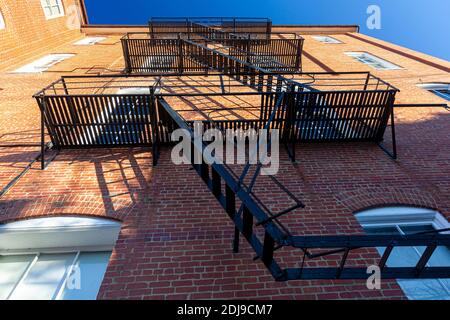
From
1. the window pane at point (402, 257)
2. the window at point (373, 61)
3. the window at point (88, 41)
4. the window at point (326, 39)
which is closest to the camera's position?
the window pane at point (402, 257)

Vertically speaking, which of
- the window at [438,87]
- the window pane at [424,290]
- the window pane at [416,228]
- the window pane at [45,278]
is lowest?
the window pane at [45,278]

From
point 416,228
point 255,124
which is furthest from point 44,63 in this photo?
point 416,228

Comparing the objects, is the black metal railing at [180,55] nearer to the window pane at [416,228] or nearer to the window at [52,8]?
the window at [52,8]

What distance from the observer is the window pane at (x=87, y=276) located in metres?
3.51

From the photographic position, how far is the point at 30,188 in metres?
4.38

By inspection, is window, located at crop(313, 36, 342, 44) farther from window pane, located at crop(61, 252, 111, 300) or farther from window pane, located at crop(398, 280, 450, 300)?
window pane, located at crop(61, 252, 111, 300)

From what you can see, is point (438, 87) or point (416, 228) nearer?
point (416, 228)

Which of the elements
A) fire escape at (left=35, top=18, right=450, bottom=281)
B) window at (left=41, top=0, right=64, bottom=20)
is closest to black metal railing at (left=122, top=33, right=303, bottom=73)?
fire escape at (left=35, top=18, right=450, bottom=281)

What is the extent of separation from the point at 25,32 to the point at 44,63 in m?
2.15

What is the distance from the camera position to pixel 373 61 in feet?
41.9

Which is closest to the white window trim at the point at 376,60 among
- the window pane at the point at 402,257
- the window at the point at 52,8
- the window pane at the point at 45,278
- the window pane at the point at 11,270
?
the window pane at the point at 402,257

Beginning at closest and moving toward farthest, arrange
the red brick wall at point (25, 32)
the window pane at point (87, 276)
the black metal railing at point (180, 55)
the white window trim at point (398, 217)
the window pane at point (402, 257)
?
the window pane at point (87, 276) → the window pane at point (402, 257) → the white window trim at point (398, 217) → the black metal railing at point (180, 55) → the red brick wall at point (25, 32)

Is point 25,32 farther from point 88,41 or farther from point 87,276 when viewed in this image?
point 87,276
